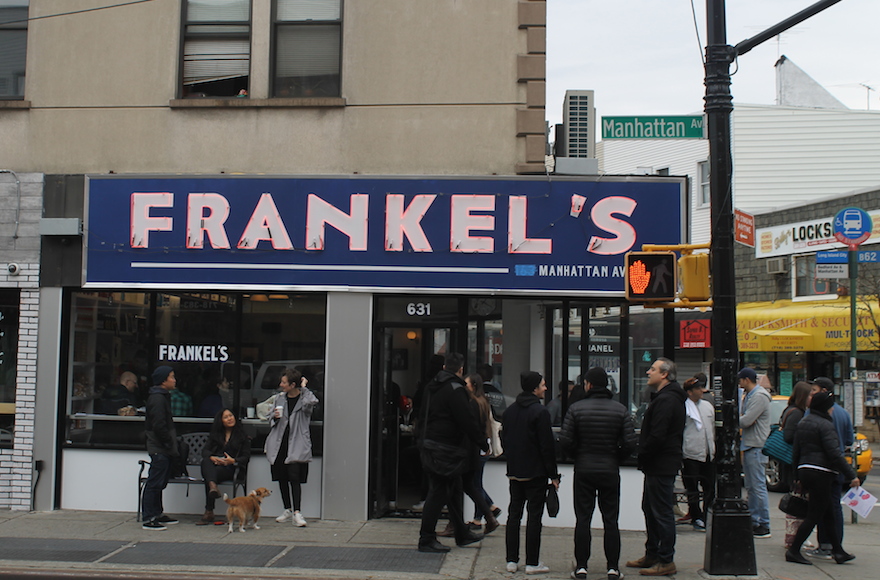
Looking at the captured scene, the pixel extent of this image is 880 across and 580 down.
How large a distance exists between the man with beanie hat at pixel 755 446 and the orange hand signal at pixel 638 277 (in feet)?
7.53

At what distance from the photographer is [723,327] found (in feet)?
25.9

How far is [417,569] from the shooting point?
26.4ft

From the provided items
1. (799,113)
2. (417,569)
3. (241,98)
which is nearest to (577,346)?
(417,569)

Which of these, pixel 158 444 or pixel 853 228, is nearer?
pixel 158 444

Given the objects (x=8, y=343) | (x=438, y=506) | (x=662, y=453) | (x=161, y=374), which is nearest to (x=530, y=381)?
(x=662, y=453)

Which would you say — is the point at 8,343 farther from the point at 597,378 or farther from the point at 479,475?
the point at 597,378

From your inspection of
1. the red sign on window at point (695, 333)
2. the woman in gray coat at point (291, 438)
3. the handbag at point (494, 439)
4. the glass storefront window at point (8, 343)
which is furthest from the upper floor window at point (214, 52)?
the red sign on window at point (695, 333)

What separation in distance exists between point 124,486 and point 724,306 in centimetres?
740

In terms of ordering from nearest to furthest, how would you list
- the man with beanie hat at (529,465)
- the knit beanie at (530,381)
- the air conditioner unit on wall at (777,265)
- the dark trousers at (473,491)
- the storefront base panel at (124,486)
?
the man with beanie hat at (529,465) → the knit beanie at (530,381) → the dark trousers at (473,491) → the storefront base panel at (124,486) → the air conditioner unit on wall at (777,265)

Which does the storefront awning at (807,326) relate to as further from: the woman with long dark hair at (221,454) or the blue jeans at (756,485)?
the woman with long dark hair at (221,454)

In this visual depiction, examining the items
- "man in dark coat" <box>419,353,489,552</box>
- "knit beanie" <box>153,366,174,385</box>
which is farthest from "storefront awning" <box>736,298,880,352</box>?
"knit beanie" <box>153,366,174,385</box>

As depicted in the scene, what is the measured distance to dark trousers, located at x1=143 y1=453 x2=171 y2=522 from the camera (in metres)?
9.73

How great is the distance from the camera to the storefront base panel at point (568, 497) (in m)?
10.2

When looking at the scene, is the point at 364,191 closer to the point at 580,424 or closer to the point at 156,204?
the point at 156,204
